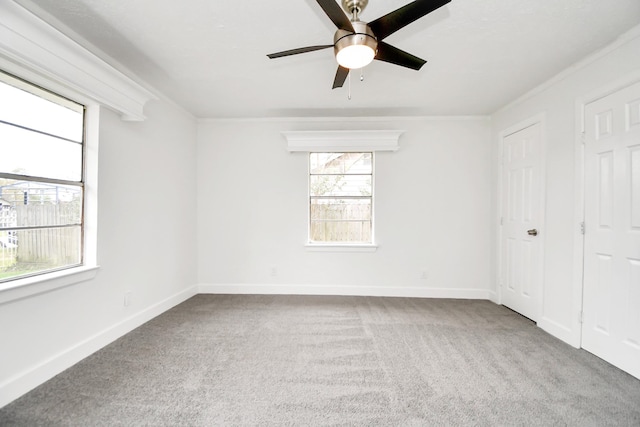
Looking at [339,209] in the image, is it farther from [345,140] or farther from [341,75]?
[341,75]

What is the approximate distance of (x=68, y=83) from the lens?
1.87 meters

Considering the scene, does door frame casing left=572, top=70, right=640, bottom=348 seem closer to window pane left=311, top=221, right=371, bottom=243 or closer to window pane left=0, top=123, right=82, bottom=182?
window pane left=311, top=221, right=371, bottom=243

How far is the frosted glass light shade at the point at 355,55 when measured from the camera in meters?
1.43

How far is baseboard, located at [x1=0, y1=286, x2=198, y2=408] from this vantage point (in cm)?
165

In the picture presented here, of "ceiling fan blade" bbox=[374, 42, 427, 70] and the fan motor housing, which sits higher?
the fan motor housing

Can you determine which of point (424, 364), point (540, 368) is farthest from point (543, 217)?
point (424, 364)

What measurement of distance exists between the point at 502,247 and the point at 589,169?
4.41 feet

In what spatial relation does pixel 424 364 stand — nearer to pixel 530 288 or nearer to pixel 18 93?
pixel 530 288

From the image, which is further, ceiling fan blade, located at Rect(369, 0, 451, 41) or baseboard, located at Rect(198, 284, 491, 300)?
baseboard, located at Rect(198, 284, 491, 300)

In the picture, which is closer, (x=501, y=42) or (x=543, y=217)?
(x=501, y=42)

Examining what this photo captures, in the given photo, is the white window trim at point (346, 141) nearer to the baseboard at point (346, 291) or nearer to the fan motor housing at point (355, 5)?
the baseboard at point (346, 291)

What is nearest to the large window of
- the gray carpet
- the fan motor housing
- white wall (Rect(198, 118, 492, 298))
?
the gray carpet

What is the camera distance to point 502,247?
11.0 ft

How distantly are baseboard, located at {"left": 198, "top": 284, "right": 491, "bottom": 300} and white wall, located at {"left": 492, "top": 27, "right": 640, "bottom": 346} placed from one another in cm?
96
